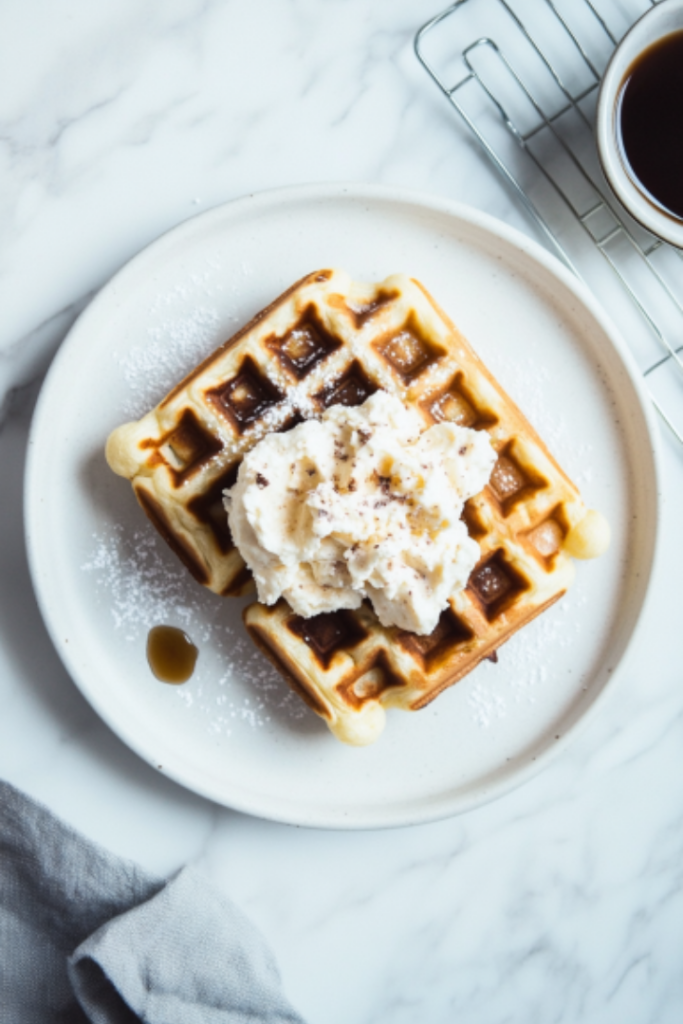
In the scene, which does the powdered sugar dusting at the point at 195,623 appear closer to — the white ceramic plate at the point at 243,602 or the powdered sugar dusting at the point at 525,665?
the white ceramic plate at the point at 243,602

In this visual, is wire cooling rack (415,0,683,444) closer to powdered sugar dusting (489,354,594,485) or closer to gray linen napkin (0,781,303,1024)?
powdered sugar dusting (489,354,594,485)

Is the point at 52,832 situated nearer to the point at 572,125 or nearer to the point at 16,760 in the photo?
the point at 16,760

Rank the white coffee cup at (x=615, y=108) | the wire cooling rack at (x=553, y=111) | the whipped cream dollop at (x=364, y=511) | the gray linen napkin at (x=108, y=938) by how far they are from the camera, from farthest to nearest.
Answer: the wire cooling rack at (x=553, y=111)
the gray linen napkin at (x=108, y=938)
the white coffee cup at (x=615, y=108)
the whipped cream dollop at (x=364, y=511)

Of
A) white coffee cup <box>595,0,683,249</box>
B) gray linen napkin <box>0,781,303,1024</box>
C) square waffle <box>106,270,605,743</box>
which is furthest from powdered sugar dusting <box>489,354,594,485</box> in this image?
gray linen napkin <box>0,781,303,1024</box>

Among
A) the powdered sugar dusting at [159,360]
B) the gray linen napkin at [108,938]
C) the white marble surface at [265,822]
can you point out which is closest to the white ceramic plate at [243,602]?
the powdered sugar dusting at [159,360]

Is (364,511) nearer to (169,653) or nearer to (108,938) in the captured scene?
(169,653)

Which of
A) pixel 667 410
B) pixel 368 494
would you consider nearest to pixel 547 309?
pixel 667 410
